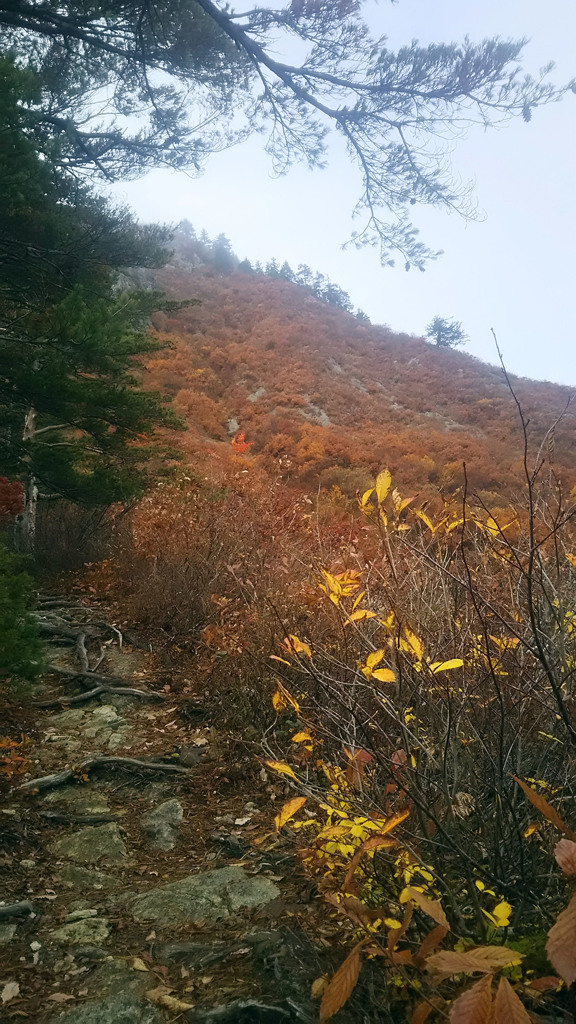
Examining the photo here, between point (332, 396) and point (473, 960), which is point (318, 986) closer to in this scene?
point (473, 960)

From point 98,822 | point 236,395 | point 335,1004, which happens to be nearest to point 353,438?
point 236,395

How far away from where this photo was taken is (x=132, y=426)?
6148 millimetres

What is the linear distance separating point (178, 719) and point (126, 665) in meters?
1.01

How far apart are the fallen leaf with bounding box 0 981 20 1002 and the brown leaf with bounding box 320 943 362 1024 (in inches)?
52.1

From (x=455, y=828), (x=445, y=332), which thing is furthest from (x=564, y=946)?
(x=445, y=332)

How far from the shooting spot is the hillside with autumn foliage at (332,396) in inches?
520

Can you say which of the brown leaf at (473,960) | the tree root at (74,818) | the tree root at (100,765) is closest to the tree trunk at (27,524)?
the tree root at (100,765)

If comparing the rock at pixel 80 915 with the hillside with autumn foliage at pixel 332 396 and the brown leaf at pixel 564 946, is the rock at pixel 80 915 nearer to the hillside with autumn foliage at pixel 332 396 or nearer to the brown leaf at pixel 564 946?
the brown leaf at pixel 564 946

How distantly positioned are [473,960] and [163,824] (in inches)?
97.5

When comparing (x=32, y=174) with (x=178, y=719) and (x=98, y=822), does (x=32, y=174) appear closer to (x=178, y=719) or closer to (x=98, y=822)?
(x=178, y=719)

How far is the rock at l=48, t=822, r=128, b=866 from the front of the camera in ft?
8.96

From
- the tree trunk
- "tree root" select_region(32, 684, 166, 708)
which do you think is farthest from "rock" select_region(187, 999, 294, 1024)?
the tree trunk

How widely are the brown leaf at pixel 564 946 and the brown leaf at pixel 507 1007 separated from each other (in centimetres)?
9

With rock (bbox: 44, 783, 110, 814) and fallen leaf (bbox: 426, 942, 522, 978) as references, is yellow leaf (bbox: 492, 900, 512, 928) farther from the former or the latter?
rock (bbox: 44, 783, 110, 814)
